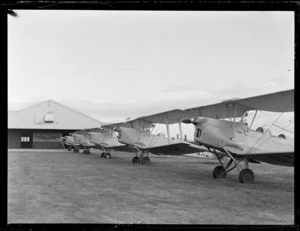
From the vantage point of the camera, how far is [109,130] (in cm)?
2484

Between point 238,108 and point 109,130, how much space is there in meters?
16.3

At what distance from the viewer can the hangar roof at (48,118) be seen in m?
40.4

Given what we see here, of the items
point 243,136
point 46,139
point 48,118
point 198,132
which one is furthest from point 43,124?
point 243,136

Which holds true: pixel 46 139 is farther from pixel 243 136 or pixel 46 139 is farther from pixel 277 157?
pixel 277 157

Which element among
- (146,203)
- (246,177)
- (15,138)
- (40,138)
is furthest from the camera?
(40,138)

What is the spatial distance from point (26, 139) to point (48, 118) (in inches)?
200

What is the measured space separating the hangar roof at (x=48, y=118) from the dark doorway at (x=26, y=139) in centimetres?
227

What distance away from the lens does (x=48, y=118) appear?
133ft

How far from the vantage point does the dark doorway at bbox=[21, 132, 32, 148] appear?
42406 millimetres

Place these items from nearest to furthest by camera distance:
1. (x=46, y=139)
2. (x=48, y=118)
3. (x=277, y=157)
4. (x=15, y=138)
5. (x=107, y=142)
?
1. (x=277, y=157)
2. (x=107, y=142)
3. (x=48, y=118)
4. (x=15, y=138)
5. (x=46, y=139)
